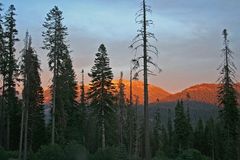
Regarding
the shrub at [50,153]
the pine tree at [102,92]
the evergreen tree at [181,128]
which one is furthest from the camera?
the evergreen tree at [181,128]

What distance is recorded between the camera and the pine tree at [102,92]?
176ft

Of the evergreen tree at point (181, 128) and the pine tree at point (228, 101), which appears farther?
the evergreen tree at point (181, 128)

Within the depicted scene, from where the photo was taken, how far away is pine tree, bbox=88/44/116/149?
53.7 meters

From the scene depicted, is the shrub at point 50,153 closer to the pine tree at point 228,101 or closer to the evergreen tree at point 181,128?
the pine tree at point 228,101

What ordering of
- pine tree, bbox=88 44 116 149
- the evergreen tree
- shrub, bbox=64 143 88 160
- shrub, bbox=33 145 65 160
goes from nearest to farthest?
1. shrub, bbox=33 145 65 160
2. shrub, bbox=64 143 88 160
3. pine tree, bbox=88 44 116 149
4. the evergreen tree

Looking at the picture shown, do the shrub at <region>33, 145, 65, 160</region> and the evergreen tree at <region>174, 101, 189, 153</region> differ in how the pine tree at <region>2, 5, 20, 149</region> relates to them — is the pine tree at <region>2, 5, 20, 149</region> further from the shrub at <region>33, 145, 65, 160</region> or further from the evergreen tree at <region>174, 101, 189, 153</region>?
the evergreen tree at <region>174, 101, 189, 153</region>

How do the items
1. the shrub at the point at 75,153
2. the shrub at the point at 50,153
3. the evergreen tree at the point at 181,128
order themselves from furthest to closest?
the evergreen tree at the point at 181,128
the shrub at the point at 75,153
the shrub at the point at 50,153

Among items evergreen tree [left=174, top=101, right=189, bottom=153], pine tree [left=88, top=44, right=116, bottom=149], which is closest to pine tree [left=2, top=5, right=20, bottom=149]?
pine tree [left=88, top=44, right=116, bottom=149]

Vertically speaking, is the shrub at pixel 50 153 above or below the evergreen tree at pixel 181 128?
below

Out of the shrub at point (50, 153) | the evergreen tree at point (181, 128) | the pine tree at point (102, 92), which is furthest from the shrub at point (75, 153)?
the evergreen tree at point (181, 128)

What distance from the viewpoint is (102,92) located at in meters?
54.2

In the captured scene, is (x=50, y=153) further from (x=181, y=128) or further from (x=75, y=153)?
(x=181, y=128)

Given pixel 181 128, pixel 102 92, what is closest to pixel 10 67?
pixel 102 92

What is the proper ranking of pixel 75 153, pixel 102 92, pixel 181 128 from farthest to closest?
pixel 181 128 < pixel 102 92 < pixel 75 153
